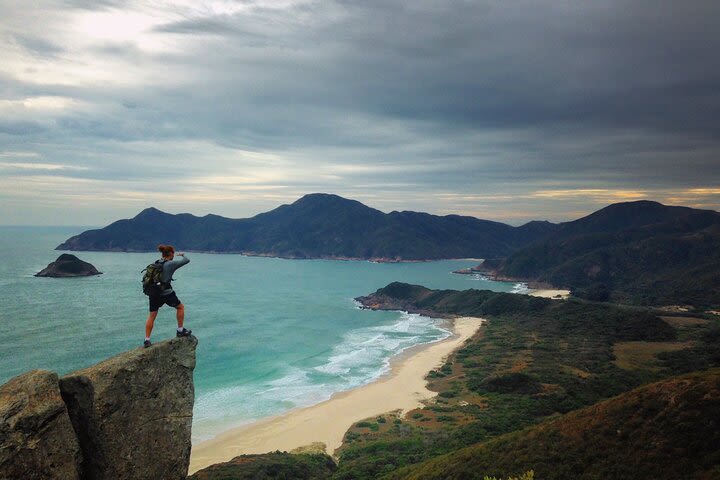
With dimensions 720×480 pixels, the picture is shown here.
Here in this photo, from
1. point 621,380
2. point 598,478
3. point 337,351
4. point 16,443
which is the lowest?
point 337,351

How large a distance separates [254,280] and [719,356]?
162 m

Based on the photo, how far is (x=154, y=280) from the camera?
12.0 meters

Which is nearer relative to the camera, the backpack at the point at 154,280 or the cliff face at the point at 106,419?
the cliff face at the point at 106,419

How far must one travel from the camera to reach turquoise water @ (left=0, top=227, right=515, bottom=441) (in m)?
59.9

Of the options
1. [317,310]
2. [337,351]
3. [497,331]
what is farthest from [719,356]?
[317,310]

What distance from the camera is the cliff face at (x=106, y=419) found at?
8.85 m

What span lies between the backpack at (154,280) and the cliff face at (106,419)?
151 centimetres

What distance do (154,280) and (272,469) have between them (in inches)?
909

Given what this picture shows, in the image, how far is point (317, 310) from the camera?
416ft

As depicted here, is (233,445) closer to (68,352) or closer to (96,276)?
(68,352)

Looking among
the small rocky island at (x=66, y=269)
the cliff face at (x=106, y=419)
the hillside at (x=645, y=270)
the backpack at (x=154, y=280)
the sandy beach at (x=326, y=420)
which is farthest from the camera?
the small rocky island at (x=66, y=269)

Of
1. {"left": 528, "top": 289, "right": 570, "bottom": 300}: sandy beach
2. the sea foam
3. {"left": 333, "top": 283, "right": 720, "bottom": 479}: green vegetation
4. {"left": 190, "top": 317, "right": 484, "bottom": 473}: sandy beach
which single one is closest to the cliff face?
{"left": 333, "top": 283, "right": 720, "bottom": 479}: green vegetation

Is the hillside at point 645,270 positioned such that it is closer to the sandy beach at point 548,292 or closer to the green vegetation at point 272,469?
the sandy beach at point 548,292

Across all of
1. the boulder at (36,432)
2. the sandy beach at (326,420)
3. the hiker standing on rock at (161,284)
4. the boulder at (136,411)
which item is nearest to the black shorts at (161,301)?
the hiker standing on rock at (161,284)
